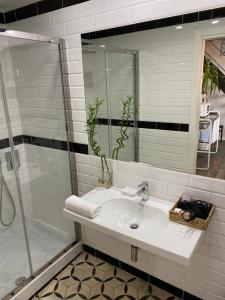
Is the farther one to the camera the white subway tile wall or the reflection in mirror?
the white subway tile wall

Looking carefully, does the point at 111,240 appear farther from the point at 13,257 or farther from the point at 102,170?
the point at 13,257

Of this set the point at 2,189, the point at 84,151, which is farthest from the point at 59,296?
the point at 84,151

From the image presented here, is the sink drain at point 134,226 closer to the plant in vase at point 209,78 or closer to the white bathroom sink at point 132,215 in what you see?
the white bathroom sink at point 132,215

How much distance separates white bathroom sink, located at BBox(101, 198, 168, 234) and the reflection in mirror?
392 millimetres

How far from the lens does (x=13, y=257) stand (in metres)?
2.01

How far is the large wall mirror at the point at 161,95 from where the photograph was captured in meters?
1.31

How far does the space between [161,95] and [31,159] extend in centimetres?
132

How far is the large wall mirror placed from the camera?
1.31 m

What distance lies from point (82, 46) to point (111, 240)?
158 centimetres

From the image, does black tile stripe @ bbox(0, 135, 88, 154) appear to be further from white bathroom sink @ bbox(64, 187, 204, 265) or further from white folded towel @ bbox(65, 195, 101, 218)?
white folded towel @ bbox(65, 195, 101, 218)

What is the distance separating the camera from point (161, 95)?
1491mm

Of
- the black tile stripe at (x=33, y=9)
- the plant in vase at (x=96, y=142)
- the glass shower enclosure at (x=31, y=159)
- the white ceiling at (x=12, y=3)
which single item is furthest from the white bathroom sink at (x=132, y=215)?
the white ceiling at (x=12, y=3)

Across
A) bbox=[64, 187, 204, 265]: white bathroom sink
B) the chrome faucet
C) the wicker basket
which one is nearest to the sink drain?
bbox=[64, 187, 204, 265]: white bathroom sink

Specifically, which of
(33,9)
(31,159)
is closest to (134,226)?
(31,159)
